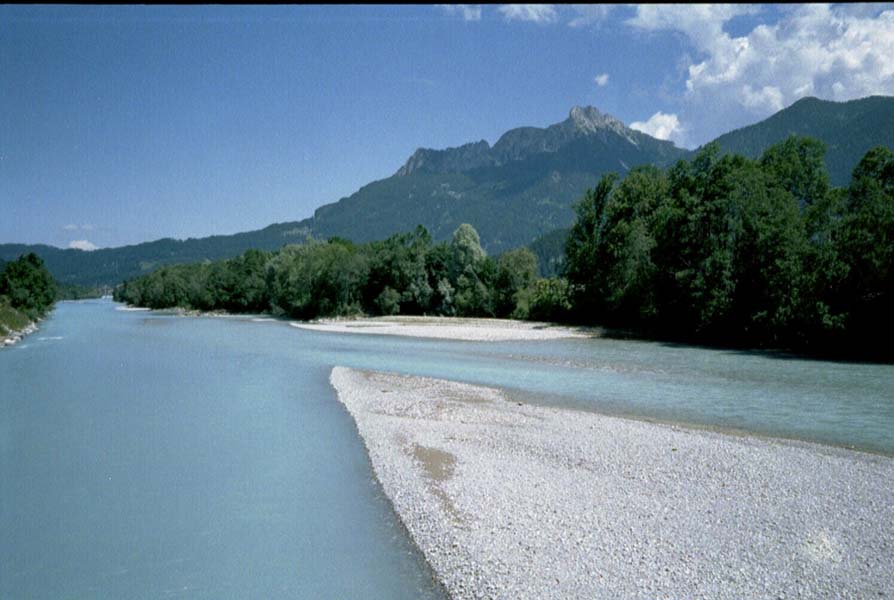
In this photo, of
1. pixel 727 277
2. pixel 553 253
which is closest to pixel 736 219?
pixel 727 277

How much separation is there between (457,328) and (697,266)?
80.1 feet

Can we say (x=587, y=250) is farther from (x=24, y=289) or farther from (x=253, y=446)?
(x=24, y=289)

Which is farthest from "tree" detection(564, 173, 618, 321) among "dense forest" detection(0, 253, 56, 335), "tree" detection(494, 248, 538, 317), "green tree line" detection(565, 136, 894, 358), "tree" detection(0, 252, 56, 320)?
"tree" detection(0, 252, 56, 320)

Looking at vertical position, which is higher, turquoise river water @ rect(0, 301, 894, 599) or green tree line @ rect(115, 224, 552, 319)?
green tree line @ rect(115, 224, 552, 319)

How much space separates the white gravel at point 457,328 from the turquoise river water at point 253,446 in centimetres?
1218

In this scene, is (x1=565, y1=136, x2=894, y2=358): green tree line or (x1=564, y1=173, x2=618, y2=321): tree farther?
(x1=564, y1=173, x2=618, y2=321): tree

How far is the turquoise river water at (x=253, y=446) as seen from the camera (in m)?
9.67

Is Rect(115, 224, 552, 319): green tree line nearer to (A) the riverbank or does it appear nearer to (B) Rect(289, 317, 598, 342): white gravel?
(B) Rect(289, 317, 598, 342): white gravel

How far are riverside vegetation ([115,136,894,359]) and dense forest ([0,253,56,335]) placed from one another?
35994mm

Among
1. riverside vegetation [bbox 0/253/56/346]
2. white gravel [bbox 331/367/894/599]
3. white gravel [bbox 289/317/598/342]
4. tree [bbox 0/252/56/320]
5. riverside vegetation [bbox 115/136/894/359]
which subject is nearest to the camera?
white gravel [bbox 331/367/894/599]

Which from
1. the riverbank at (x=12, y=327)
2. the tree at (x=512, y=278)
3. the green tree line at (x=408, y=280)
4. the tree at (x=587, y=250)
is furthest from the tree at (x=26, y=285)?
the tree at (x=587, y=250)

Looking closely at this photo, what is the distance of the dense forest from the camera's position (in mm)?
74825

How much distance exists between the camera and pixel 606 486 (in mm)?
12078

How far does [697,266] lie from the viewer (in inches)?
1861
